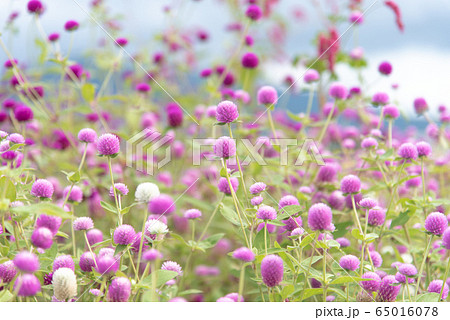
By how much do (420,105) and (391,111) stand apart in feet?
0.55

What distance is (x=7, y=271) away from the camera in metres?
0.62

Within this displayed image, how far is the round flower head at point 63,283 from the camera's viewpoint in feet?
1.89

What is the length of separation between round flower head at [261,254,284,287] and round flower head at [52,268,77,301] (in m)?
0.24

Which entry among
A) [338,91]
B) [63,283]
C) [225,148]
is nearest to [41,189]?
[63,283]

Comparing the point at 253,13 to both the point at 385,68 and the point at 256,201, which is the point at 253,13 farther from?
the point at 256,201

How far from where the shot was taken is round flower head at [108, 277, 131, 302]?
1.91 ft

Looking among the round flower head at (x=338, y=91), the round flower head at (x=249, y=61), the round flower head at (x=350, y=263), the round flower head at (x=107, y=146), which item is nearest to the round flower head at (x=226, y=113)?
the round flower head at (x=107, y=146)

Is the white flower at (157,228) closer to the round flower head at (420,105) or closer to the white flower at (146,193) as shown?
Answer: the white flower at (146,193)

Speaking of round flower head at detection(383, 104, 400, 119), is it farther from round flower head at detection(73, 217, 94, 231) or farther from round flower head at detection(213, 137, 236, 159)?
round flower head at detection(73, 217, 94, 231)

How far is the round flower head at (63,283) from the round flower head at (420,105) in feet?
3.35
